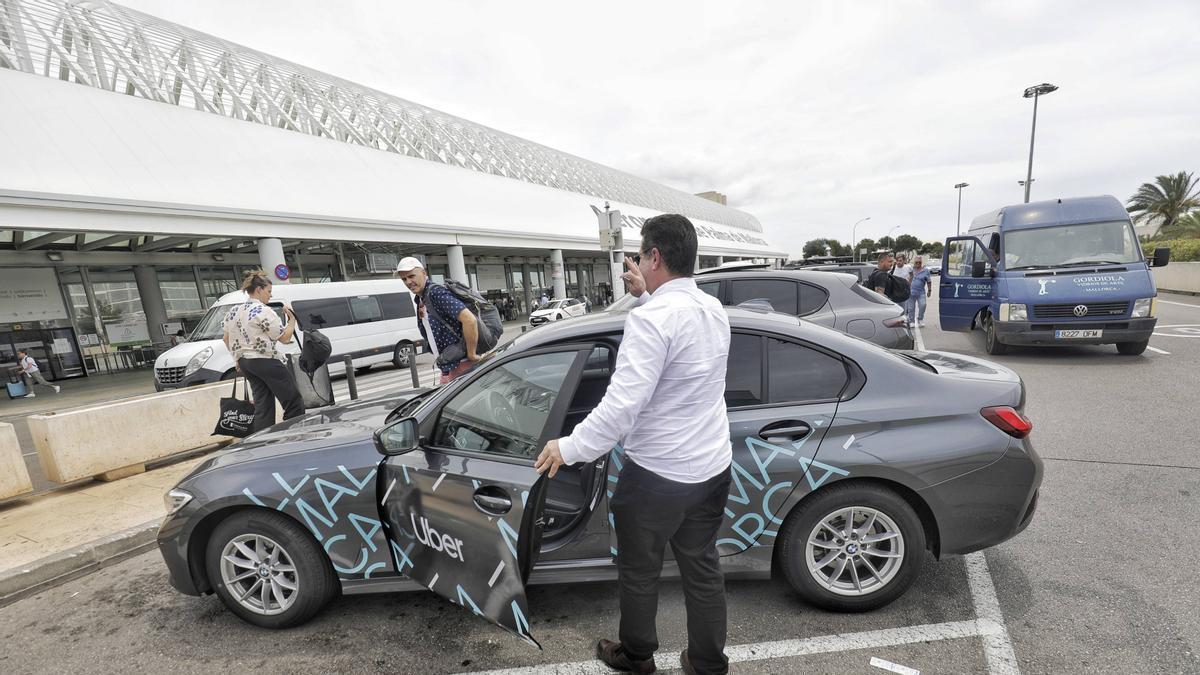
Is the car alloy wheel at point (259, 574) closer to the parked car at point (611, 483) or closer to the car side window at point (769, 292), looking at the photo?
the parked car at point (611, 483)

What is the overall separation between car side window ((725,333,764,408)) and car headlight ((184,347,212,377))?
10449 millimetres

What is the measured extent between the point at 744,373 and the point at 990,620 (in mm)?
1545

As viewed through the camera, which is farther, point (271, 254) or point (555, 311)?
point (555, 311)

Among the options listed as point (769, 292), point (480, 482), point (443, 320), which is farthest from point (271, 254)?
point (480, 482)

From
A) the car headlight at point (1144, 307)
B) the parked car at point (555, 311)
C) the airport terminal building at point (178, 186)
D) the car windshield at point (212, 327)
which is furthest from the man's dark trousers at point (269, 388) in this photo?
the parked car at point (555, 311)

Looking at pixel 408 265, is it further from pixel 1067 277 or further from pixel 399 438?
pixel 1067 277

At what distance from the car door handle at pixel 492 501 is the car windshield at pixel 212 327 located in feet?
33.8

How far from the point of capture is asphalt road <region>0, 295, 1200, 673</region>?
7.02ft

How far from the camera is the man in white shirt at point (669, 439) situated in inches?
63.9

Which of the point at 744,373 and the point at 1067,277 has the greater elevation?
the point at 744,373

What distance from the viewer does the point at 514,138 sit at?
36719 millimetres

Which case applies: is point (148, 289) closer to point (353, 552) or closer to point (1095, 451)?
point (353, 552)

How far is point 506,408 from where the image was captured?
8.34ft

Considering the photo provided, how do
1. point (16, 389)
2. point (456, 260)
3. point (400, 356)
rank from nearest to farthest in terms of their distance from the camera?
point (16, 389) → point (400, 356) → point (456, 260)
